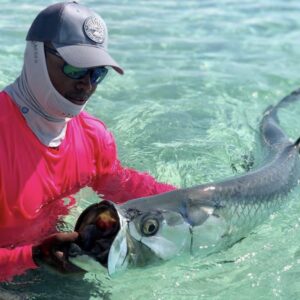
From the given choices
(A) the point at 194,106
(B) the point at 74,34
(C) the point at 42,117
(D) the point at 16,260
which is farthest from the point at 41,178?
(A) the point at 194,106

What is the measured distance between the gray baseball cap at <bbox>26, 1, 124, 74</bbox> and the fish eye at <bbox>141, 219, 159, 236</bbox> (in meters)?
0.72

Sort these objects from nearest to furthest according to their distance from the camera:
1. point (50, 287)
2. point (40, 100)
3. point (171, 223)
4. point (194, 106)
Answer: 1. point (171, 223)
2. point (40, 100)
3. point (50, 287)
4. point (194, 106)

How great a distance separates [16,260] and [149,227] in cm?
60

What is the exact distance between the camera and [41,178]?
9.10 ft

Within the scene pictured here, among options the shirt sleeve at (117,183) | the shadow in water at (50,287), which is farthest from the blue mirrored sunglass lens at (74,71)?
the shadow in water at (50,287)

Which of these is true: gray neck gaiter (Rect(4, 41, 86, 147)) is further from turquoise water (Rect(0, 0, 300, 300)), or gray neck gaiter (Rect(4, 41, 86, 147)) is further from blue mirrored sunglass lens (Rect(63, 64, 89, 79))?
turquoise water (Rect(0, 0, 300, 300))

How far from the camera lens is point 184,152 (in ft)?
15.4

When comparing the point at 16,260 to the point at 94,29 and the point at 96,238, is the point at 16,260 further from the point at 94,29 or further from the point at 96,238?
the point at 94,29

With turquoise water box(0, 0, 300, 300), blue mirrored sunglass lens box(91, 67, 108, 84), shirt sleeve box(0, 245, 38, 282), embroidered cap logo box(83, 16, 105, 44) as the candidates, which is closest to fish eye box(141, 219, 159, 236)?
turquoise water box(0, 0, 300, 300)

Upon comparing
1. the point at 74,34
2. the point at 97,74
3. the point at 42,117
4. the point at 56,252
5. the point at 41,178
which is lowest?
the point at 56,252

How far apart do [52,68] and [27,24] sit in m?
5.78

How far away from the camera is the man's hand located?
7.67ft

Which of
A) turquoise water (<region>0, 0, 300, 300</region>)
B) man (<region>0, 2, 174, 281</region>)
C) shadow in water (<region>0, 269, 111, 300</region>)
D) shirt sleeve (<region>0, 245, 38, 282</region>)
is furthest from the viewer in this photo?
turquoise water (<region>0, 0, 300, 300</region>)

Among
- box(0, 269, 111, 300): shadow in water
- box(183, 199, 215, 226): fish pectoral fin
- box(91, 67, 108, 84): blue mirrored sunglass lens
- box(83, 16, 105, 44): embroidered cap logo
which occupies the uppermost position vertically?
box(83, 16, 105, 44): embroidered cap logo
